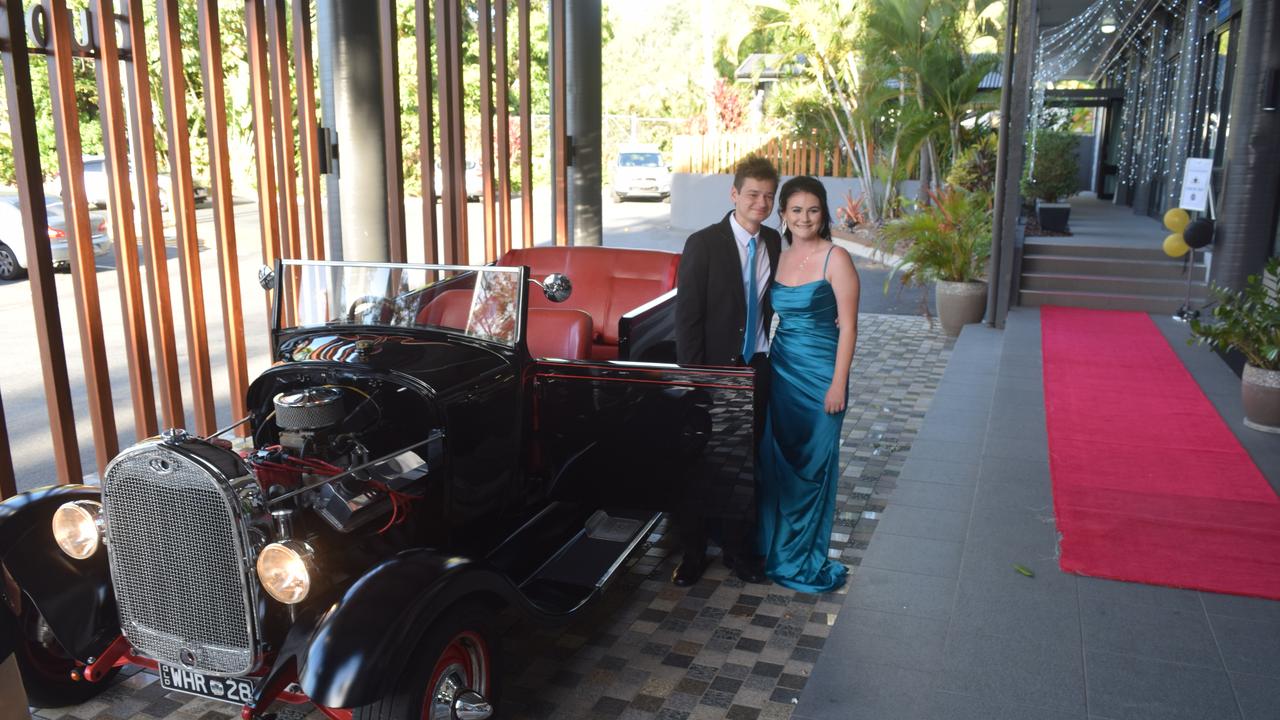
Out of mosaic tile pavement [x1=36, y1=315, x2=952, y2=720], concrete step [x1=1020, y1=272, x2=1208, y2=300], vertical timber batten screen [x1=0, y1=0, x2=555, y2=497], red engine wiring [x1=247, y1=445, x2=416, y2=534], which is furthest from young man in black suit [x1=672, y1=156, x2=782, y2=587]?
concrete step [x1=1020, y1=272, x2=1208, y2=300]

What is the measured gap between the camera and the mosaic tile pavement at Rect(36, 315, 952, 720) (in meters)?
3.34

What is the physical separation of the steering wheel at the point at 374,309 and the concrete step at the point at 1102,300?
9293 millimetres

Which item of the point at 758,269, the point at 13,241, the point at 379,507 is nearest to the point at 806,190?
the point at 758,269

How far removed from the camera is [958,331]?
10.3 metres

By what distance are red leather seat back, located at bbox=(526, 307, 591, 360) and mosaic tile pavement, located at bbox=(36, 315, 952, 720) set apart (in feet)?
3.42

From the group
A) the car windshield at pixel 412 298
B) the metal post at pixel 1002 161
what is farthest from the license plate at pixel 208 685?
the metal post at pixel 1002 161

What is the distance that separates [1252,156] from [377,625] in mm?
9249

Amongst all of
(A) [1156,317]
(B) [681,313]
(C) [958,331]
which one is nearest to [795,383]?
(B) [681,313]

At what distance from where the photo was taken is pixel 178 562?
283 cm

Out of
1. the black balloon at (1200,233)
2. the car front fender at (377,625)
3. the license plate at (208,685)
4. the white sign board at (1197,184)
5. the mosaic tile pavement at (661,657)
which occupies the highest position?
the white sign board at (1197,184)

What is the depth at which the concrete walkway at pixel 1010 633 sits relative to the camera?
324 centimetres

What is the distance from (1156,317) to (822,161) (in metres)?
11.2

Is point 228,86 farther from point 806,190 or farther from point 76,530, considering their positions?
point 76,530

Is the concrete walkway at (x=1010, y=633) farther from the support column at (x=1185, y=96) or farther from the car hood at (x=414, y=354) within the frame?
the support column at (x=1185, y=96)
